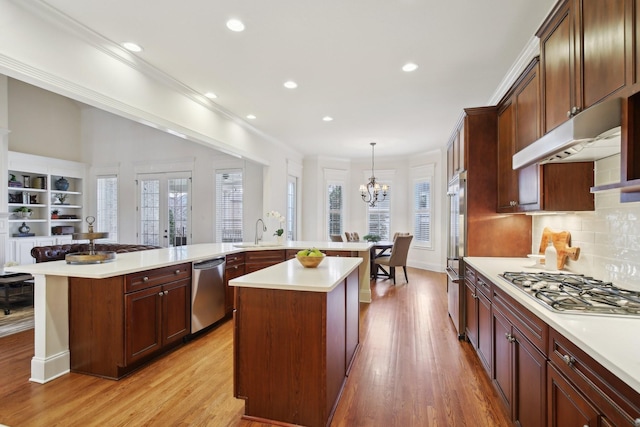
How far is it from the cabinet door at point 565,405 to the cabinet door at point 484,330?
1.02 meters

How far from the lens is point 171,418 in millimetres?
1996

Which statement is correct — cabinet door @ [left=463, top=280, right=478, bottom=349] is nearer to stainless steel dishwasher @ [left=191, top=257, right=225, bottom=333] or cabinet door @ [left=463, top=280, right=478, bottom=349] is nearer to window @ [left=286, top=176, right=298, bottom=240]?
stainless steel dishwasher @ [left=191, top=257, right=225, bottom=333]

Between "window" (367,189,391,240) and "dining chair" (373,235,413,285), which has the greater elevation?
"window" (367,189,391,240)

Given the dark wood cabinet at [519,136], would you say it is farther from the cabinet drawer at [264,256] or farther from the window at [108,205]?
the window at [108,205]

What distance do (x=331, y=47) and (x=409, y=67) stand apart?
35.0 inches

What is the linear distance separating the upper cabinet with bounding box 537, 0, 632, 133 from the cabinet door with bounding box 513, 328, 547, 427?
48.6 inches

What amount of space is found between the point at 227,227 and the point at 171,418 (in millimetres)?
4896

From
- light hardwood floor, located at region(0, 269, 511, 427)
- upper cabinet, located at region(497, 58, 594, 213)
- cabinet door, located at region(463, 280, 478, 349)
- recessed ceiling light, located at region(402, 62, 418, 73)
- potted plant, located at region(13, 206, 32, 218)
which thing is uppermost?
recessed ceiling light, located at region(402, 62, 418, 73)

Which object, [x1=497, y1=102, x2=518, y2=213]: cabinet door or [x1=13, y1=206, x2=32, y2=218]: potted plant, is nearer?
[x1=497, y1=102, x2=518, y2=213]: cabinet door

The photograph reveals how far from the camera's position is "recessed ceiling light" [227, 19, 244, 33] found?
8.23 ft

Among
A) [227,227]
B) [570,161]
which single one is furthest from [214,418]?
[227,227]

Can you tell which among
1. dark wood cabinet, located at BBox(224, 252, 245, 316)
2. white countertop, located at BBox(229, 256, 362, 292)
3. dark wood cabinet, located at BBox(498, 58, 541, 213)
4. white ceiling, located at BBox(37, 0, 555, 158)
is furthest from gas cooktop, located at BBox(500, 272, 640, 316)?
dark wood cabinet, located at BBox(224, 252, 245, 316)

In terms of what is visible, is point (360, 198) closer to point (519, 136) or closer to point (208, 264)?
point (208, 264)

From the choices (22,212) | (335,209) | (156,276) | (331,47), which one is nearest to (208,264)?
(156,276)
